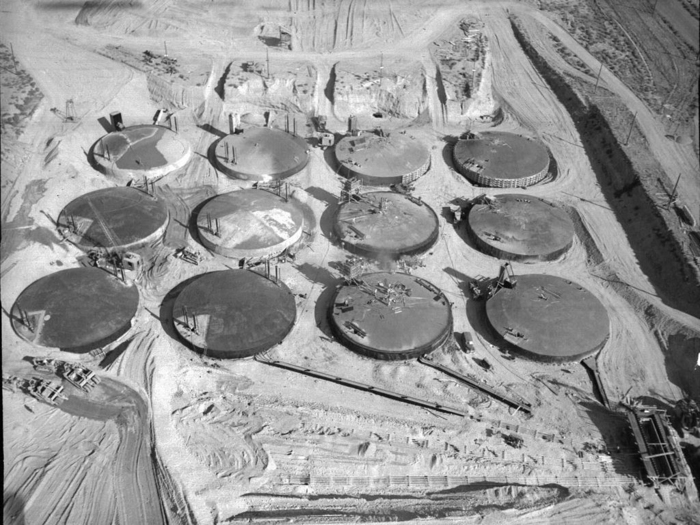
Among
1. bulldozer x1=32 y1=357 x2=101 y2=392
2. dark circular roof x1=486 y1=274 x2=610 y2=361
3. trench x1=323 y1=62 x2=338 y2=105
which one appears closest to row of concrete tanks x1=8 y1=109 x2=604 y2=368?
dark circular roof x1=486 y1=274 x2=610 y2=361

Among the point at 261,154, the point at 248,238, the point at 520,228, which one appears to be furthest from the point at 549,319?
the point at 261,154

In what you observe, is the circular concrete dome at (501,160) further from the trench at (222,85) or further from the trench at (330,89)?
the trench at (222,85)

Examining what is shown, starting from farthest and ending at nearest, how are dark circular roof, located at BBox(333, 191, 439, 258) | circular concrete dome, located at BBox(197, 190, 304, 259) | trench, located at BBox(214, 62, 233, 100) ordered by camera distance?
trench, located at BBox(214, 62, 233, 100)
dark circular roof, located at BBox(333, 191, 439, 258)
circular concrete dome, located at BBox(197, 190, 304, 259)

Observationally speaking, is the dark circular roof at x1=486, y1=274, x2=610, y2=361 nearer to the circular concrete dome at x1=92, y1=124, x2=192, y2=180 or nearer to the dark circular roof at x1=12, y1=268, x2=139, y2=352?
the dark circular roof at x1=12, y1=268, x2=139, y2=352

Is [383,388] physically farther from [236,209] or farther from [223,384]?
[236,209]

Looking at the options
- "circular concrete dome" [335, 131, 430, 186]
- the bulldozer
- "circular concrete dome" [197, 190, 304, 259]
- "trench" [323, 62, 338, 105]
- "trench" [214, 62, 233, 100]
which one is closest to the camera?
the bulldozer
